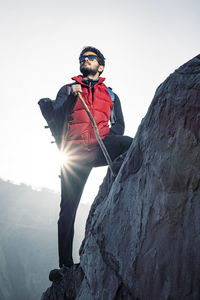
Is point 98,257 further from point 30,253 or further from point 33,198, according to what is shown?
point 33,198

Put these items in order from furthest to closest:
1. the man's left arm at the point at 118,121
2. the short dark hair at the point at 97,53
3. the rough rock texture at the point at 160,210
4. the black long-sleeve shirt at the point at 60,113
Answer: the short dark hair at the point at 97,53 → the man's left arm at the point at 118,121 → the black long-sleeve shirt at the point at 60,113 → the rough rock texture at the point at 160,210

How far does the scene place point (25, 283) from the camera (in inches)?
2403

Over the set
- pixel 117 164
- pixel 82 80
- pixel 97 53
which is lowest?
pixel 117 164

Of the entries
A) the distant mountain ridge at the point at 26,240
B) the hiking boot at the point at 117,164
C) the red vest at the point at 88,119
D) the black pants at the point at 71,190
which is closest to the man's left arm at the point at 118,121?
the red vest at the point at 88,119

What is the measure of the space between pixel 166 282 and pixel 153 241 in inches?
14.6

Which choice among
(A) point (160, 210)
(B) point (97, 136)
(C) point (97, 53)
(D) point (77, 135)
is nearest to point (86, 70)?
(C) point (97, 53)

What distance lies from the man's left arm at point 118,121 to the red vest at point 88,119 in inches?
7.6

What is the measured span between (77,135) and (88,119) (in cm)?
36

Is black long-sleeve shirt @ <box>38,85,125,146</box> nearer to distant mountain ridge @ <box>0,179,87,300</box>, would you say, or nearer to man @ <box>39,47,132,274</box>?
man @ <box>39,47,132,274</box>

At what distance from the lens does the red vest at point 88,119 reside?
4.09 metres

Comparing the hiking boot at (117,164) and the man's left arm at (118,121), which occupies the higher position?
the man's left arm at (118,121)

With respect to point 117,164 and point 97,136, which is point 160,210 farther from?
point 97,136

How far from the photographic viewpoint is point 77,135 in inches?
161

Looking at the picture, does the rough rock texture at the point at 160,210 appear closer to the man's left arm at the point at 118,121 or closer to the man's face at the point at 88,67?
the man's left arm at the point at 118,121
